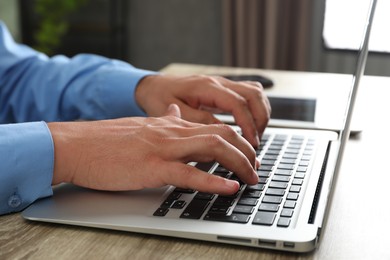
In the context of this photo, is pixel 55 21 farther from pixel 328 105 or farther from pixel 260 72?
pixel 328 105

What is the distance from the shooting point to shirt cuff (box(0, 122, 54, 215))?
2.56ft

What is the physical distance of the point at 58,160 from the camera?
81cm

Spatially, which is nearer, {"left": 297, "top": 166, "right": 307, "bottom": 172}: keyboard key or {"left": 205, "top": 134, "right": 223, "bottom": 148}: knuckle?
{"left": 205, "top": 134, "right": 223, "bottom": 148}: knuckle

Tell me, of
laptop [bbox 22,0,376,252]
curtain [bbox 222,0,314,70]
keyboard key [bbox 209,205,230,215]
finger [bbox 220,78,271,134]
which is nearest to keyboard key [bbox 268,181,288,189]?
laptop [bbox 22,0,376,252]

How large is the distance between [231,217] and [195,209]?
0.05 meters

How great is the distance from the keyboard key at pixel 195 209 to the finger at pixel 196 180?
0.05 feet

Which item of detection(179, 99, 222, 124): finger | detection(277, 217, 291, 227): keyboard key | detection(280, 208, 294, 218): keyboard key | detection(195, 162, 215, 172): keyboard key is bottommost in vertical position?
detection(179, 99, 222, 124): finger

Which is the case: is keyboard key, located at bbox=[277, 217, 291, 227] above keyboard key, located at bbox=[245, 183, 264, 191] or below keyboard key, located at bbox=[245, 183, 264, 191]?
above

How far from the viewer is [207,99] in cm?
112

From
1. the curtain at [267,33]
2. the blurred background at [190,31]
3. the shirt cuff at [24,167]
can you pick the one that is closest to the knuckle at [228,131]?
the shirt cuff at [24,167]

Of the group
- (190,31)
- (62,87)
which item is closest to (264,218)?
(62,87)

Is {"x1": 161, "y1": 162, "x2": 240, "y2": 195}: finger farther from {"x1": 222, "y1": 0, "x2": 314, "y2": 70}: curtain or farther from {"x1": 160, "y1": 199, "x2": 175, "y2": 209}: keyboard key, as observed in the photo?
{"x1": 222, "y1": 0, "x2": 314, "y2": 70}: curtain

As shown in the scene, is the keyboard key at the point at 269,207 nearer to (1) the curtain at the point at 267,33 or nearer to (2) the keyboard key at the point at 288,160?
(2) the keyboard key at the point at 288,160

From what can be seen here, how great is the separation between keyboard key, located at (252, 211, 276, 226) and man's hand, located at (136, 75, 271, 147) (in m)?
0.30
